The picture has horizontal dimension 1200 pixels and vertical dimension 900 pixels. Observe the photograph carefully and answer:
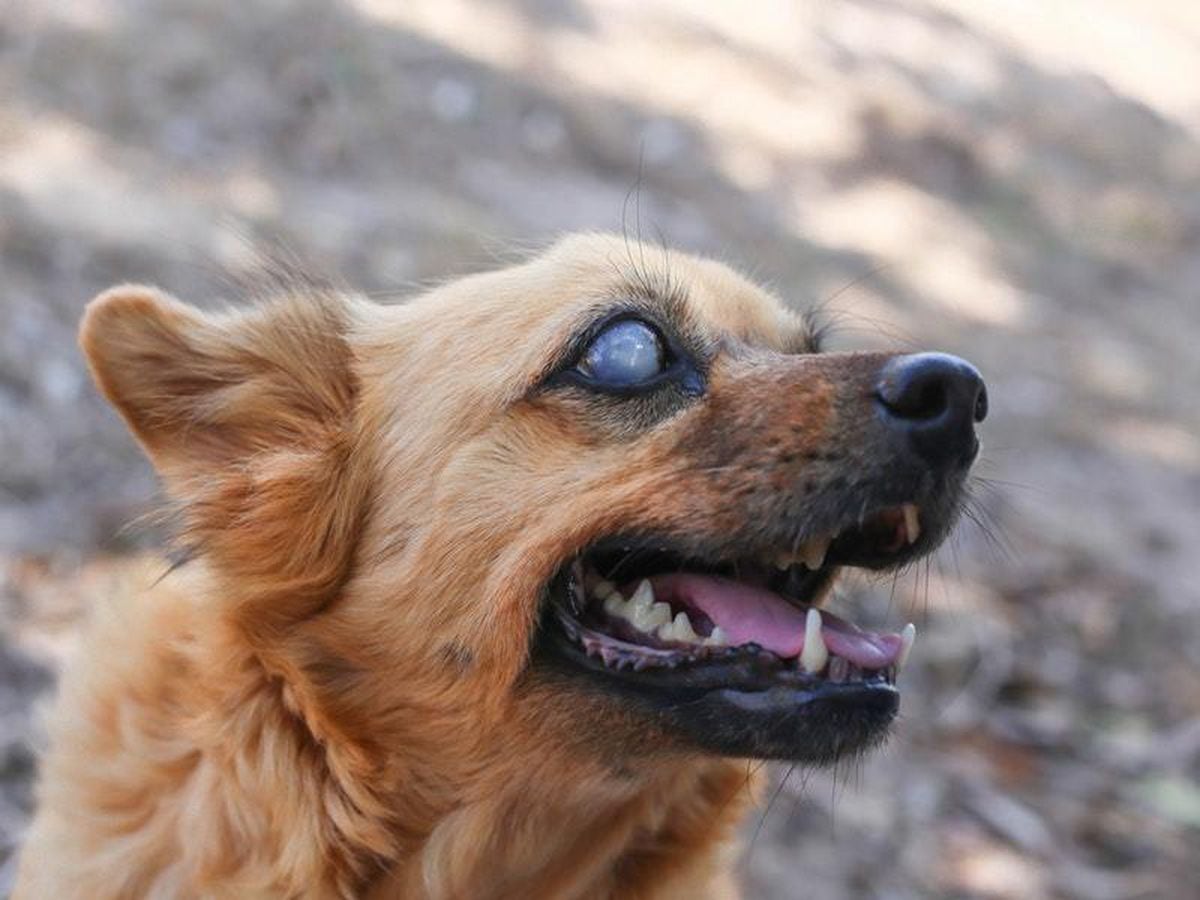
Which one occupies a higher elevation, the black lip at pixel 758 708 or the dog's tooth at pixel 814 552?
the dog's tooth at pixel 814 552

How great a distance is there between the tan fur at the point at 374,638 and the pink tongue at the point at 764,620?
0.26 m

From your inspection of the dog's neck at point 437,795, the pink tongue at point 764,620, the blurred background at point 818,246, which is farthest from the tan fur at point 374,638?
the blurred background at point 818,246

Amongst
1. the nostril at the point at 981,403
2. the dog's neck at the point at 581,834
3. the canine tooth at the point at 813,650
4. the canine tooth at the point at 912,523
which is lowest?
the dog's neck at the point at 581,834

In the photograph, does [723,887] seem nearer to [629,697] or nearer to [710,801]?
[710,801]

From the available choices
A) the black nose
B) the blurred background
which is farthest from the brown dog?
the blurred background

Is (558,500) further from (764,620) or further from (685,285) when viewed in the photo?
(685,285)

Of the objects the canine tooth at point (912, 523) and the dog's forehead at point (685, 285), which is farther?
the dog's forehead at point (685, 285)

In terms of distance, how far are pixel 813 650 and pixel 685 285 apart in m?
0.97

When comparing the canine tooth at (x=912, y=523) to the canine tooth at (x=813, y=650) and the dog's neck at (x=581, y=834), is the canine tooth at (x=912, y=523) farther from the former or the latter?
the dog's neck at (x=581, y=834)

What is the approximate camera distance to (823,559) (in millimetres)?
3434

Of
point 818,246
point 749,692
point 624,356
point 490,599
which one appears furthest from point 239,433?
Answer: point 818,246

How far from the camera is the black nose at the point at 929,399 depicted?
10.3ft

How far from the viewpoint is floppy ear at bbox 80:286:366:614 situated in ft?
11.0

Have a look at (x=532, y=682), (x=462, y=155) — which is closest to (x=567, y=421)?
(x=532, y=682)
